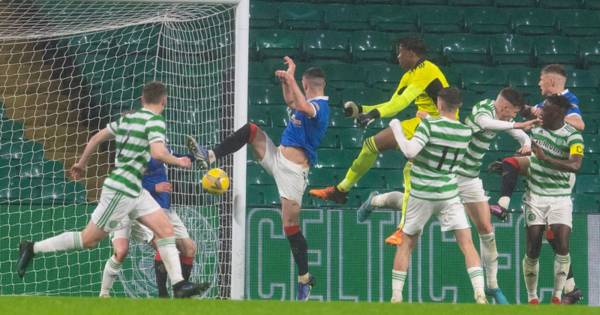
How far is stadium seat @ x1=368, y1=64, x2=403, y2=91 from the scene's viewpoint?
15.5 m

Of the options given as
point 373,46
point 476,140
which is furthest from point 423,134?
point 373,46

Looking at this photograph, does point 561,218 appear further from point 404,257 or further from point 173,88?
point 173,88

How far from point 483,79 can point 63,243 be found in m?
7.04

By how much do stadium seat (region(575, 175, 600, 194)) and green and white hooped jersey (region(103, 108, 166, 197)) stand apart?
20.3 feet

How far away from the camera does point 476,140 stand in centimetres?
1091

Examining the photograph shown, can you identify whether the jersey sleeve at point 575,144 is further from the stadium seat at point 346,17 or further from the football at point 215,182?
the stadium seat at point 346,17

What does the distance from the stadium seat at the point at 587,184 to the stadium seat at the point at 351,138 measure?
7.33 feet

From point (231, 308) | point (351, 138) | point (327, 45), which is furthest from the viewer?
point (327, 45)

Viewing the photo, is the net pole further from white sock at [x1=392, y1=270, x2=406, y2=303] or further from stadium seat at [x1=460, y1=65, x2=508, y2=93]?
stadium seat at [x1=460, y1=65, x2=508, y2=93]

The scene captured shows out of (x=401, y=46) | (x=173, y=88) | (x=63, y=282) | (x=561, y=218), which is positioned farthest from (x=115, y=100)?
(x=561, y=218)

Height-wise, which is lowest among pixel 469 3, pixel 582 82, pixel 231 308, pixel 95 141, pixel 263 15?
pixel 231 308

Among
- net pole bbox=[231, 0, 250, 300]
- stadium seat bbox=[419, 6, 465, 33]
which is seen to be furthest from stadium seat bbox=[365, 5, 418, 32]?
→ net pole bbox=[231, 0, 250, 300]

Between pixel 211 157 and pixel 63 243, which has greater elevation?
pixel 211 157

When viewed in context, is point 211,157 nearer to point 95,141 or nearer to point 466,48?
point 95,141
